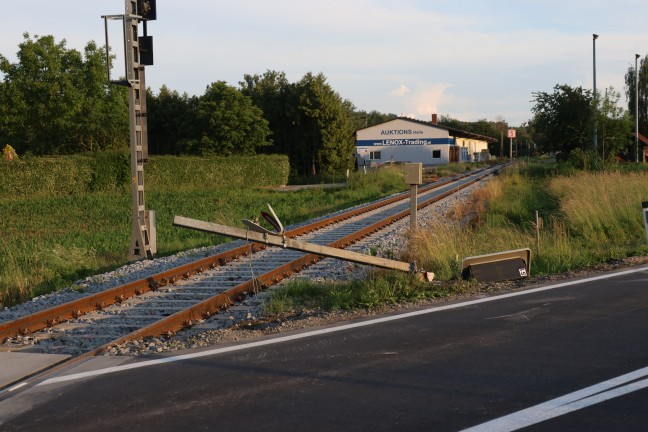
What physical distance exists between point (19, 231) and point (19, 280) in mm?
11045

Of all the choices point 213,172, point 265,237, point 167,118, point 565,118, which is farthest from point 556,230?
point 167,118

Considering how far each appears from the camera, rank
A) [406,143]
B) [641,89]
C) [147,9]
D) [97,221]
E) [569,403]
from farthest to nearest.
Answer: [641,89] → [406,143] → [97,221] → [147,9] → [569,403]

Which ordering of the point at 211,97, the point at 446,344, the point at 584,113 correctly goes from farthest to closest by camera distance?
1. the point at 211,97
2. the point at 584,113
3. the point at 446,344

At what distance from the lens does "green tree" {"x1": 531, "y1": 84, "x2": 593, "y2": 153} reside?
3706cm

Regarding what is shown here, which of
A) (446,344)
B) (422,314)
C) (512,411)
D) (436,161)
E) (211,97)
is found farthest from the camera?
(436,161)

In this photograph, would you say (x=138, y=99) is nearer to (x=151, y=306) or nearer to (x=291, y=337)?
(x=151, y=306)

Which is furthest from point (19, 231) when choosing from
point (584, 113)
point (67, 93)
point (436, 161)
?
point (436, 161)

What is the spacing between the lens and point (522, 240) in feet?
42.4

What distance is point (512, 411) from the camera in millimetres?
4727

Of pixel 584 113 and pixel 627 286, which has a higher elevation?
pixel 584 113

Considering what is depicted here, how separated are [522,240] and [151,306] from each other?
22.9 feet

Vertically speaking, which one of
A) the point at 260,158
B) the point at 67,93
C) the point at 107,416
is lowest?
the point at 107,416

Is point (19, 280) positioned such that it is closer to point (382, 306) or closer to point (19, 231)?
point (382, 306)

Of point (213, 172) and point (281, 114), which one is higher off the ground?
point (281, 114)
